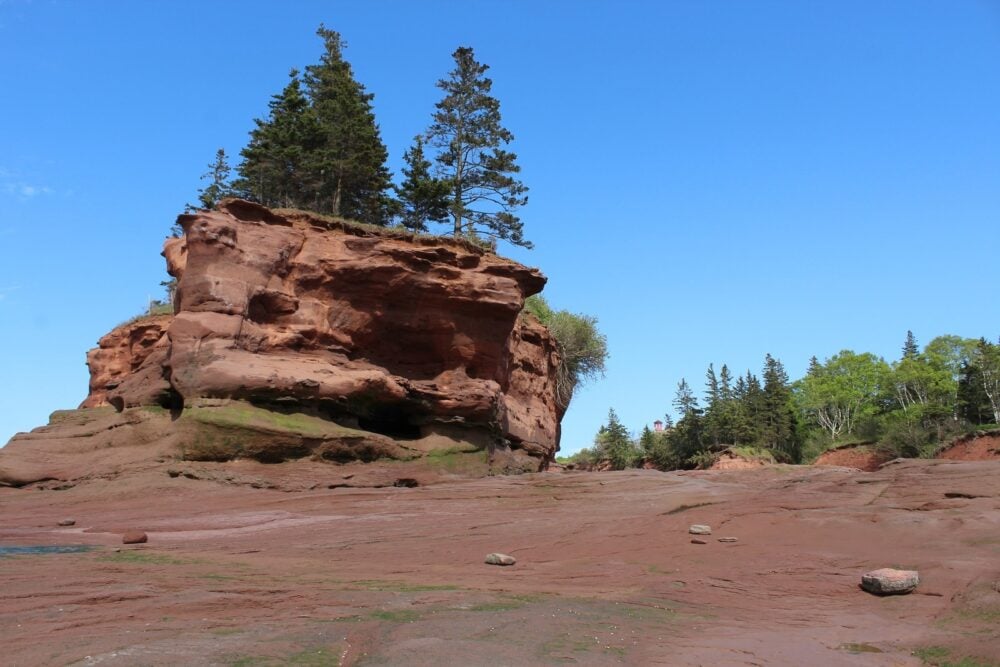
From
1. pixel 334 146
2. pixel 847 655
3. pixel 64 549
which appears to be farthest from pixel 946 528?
pixel 334 146

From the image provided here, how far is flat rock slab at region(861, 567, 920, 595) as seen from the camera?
386 inches

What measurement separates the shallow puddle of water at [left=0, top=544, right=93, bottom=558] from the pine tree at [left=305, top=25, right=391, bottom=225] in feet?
75.9

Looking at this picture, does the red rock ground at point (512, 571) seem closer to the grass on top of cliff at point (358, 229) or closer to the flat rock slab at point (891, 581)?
the flat rock slab at point (891, 581)

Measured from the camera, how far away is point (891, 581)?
9828 millimetres

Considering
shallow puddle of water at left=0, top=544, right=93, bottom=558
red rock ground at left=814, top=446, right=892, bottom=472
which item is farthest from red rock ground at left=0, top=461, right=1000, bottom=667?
red rock ground at left=814, top=446, right=892, bottom=472

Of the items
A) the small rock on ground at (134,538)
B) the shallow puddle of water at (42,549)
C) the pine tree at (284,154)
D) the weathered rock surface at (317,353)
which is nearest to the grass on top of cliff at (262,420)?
the weathered rock surface at (317,353)

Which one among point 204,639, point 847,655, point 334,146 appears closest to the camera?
point 204,639

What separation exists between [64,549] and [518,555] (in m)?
6.63

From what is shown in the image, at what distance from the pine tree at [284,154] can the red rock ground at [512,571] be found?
20.1 m

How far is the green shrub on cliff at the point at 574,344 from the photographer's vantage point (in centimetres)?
3775

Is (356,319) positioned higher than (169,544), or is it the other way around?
(356,319)

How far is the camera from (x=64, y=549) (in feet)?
35.1

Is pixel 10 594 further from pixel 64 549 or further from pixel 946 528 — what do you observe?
pixel 946 528

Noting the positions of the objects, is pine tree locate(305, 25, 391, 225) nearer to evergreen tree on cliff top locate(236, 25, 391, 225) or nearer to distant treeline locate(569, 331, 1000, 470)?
evergreen tree on cliff top locate(236, 25, 391, 225)
